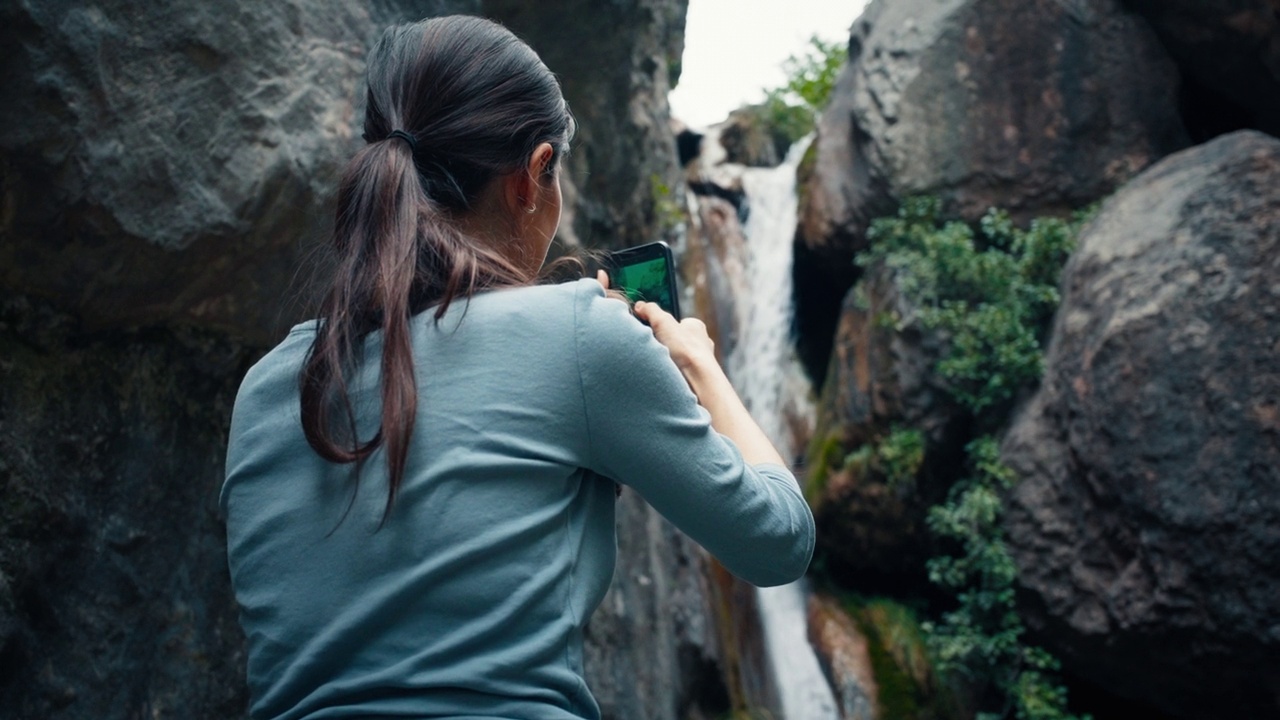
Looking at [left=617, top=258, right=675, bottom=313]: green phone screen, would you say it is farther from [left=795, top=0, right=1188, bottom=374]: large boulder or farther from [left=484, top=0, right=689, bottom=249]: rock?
[left=795, top=0, right=1188, bottom=374]: large boulder

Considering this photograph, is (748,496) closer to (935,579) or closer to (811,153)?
(935,579)

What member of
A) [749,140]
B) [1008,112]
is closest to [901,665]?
[1008,112]

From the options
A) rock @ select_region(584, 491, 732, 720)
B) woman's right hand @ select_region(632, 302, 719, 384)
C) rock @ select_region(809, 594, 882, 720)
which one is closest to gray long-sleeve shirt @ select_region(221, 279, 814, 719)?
woman's right hand @ select_region(632, 302, 719, 384)

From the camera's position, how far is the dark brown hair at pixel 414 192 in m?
1.12

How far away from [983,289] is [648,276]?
187 inches

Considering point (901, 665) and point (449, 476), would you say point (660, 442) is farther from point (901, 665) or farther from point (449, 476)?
point (901, 665)

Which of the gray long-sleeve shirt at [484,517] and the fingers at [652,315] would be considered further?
the fingers at [652,315]

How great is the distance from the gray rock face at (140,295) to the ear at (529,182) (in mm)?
774

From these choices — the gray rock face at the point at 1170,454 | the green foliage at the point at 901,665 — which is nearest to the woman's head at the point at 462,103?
the gray rock face at the point at 1170,454

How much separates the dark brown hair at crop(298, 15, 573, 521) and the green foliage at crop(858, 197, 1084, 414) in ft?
15.3

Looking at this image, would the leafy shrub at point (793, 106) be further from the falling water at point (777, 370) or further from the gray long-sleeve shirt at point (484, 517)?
the gray long-sleeve shirt at point (484, 517)

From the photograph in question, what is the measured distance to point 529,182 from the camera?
135cm

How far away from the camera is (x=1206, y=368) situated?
4348 millimetres

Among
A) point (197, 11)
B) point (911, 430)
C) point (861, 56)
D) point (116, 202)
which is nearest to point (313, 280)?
point (116, 202)
